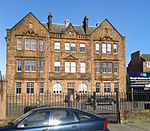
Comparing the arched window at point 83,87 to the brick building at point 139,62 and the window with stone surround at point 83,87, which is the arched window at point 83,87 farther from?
the brick building at point 139,62

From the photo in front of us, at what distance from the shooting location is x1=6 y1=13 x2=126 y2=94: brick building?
3203 centimetres

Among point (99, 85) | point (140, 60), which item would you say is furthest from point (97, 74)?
point (140, 60)

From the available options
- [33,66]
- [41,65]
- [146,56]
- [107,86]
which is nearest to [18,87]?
[33,66]

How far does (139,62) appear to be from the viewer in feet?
175

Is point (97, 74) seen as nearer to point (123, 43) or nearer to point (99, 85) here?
point (99, 85)

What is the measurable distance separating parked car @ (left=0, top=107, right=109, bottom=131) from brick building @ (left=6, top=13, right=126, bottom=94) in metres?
25.4

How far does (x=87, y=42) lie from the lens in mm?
35656

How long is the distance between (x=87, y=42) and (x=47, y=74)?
952 centimetres

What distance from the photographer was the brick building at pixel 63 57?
32031 millimetres

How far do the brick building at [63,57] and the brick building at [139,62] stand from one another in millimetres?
16709

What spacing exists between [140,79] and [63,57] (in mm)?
14958

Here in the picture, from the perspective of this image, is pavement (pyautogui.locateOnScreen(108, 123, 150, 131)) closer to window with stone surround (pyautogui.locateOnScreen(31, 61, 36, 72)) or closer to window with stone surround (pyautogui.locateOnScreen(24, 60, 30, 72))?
window with stone surround (pyautogui.locateOnScreen(31, 61, 36, 72))

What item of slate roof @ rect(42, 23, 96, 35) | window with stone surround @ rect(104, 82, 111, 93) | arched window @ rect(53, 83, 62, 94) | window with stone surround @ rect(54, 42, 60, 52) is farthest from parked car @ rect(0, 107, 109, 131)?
slate roof @ rect(42, 23, 96, 35)

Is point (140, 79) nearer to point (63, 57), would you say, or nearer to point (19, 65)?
point (63, 57)
